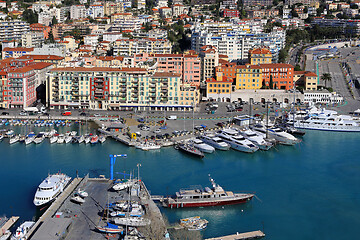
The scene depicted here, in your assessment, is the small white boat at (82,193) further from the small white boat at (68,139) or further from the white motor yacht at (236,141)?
the white motor yacht at (236,141)

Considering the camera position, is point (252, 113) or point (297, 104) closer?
point (252, 113)

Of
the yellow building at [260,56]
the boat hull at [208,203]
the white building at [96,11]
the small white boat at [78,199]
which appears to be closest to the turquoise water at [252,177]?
the boat hull at [208,203]

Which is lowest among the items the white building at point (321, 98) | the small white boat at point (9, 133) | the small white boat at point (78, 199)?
the small white boat at point (78, 199)

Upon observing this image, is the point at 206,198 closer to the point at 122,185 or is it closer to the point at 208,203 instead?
the point at 208,203

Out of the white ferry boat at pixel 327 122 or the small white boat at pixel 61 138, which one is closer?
the small white boat at pixel 61 138

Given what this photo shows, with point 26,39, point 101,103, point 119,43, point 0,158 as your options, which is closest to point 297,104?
point 101,103

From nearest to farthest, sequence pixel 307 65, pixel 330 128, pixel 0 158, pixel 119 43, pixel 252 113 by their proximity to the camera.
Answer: pixel 0 158, pixel 330 128, pixel 252 113, pixel 119 43, pixel 307 65

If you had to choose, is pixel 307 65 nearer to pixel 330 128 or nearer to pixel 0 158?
pixel 330 128
